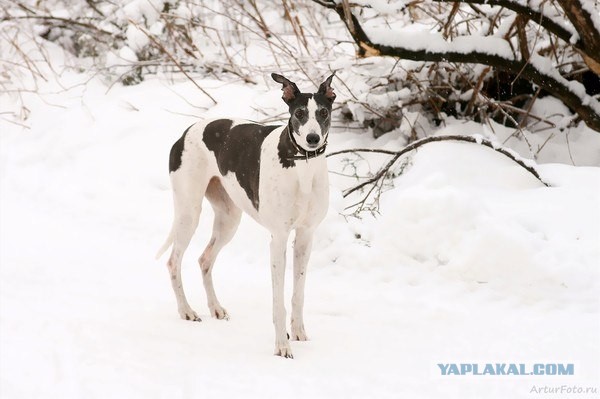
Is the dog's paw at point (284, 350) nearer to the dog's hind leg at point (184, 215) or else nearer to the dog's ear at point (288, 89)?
the dog's hind leg at point (184, 215)

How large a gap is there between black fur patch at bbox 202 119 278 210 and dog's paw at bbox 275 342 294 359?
88cm

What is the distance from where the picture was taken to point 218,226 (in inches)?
203

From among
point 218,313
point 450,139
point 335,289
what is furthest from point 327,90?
point 450,139

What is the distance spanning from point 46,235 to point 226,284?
7.18 ft

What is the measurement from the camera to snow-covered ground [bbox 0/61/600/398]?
12.4 ft

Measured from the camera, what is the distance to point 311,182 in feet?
13.7

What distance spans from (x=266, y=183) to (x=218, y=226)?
41.5 inches

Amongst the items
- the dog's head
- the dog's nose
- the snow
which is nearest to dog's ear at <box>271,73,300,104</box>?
the dog's head

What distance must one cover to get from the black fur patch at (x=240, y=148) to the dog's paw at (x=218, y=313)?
0.97 meters

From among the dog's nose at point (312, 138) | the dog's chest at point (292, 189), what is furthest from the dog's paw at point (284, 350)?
the dog's nose at point (312, 138)

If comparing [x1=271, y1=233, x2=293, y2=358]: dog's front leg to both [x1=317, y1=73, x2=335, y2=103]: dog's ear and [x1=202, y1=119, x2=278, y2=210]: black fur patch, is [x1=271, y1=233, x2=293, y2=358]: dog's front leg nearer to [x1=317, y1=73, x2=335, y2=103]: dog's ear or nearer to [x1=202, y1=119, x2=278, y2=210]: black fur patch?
[x1=202, y1=119, x2=278, y2=210]: black fur patch

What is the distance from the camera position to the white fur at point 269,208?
13.7ft

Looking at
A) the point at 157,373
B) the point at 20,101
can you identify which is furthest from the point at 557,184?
the point at 20,101

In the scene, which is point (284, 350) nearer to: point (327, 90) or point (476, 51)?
point (327, 90)
